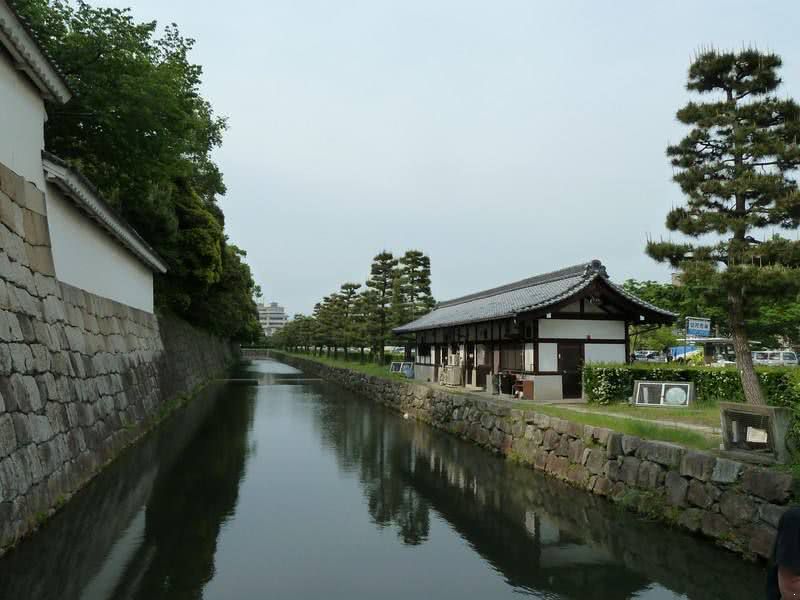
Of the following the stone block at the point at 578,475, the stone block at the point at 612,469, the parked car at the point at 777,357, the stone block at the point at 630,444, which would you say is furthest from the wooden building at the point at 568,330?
the parked car at the point at 777,357

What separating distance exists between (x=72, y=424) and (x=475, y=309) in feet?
62.3

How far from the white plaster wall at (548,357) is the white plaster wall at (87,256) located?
12500 mm

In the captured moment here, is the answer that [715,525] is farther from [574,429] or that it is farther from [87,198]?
[87,198]

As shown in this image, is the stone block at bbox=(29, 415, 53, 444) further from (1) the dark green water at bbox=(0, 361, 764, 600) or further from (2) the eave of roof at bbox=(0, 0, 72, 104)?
(2) the eave of roof at bbox=(0, 0, 72, 104)

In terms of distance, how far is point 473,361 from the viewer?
76.9 feet

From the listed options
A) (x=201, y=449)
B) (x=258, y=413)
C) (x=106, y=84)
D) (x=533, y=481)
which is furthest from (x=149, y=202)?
(x=533, y=481)

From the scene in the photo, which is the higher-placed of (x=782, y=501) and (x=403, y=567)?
(x=782, y=501)

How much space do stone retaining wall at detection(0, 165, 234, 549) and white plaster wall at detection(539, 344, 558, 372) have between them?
1164 centimetres

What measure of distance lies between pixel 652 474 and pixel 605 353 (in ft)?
34.0

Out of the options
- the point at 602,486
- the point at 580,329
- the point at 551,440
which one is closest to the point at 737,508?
the point at 602,486

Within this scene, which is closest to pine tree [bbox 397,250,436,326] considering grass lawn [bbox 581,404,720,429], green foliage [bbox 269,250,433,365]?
green foliage [bbox 269,250,433,365]

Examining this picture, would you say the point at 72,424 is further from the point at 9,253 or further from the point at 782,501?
the point at 782,501

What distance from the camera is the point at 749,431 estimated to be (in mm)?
7402

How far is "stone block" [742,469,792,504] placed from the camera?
605cm
